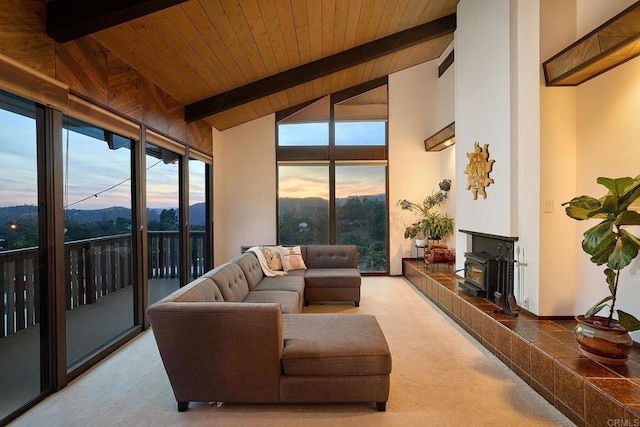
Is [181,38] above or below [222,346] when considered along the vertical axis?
above

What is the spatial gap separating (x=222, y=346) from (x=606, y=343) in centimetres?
242

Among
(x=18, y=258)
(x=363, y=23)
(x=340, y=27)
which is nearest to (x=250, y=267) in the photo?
(x=18, y=258)

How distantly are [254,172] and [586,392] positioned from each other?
565 cm

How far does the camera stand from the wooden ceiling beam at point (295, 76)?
459 centimetres

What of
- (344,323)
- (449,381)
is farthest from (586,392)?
(344,323)

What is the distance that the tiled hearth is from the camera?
1.73 m

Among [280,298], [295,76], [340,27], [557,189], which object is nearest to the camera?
[557,189]

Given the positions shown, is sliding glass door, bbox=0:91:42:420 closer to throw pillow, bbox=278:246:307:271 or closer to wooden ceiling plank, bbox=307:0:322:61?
wooden ceiling plank, bbox=307:0:322:61

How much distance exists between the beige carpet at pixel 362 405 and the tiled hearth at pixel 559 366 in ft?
0.32

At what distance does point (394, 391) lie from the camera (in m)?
2.30

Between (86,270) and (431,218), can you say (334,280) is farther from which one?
(86,270)

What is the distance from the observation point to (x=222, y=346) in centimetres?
195

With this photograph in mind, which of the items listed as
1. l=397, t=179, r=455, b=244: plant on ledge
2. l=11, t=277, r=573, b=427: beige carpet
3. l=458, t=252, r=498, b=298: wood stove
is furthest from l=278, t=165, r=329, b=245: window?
l=11, t=277, r=573, b=427: beige carpet

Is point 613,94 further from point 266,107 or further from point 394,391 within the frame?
point 266,107
